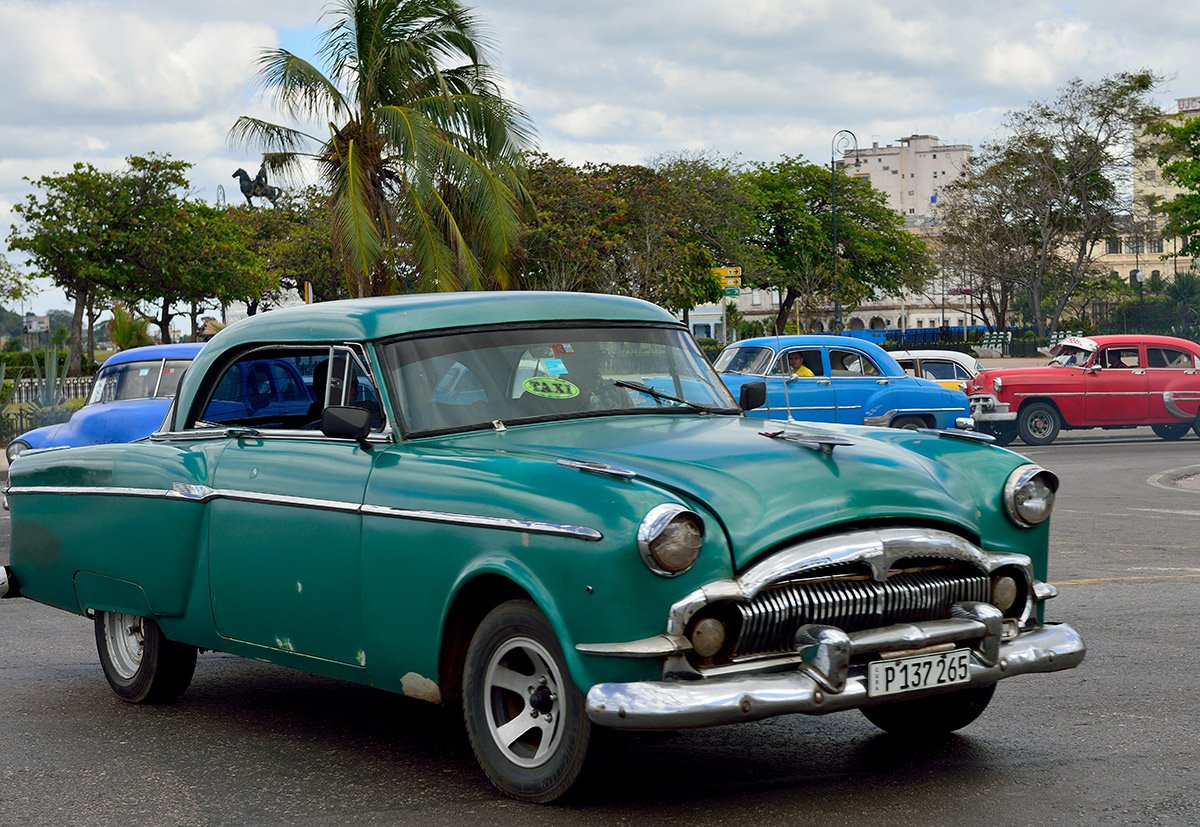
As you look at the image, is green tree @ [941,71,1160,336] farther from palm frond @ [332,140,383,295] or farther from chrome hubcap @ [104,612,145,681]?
chrome hubcap @ [104,612,145,681]

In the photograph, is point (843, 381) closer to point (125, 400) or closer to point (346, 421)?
point (125, 400)

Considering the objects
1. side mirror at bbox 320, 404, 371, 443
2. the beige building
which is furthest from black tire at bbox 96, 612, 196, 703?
the beige building

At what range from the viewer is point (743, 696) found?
15.2 ft

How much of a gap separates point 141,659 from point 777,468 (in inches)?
135

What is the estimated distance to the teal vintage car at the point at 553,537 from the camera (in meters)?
4.79

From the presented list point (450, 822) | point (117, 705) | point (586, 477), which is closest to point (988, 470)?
point (586, 477)

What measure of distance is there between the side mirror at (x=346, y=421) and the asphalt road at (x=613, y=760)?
3.93 ft

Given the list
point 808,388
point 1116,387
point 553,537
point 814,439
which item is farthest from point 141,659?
point 1116,387

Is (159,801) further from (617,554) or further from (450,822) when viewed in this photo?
(617,554)

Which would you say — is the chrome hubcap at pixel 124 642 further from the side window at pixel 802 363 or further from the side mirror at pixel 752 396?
the side window at pixel 802 363

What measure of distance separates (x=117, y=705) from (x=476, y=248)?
20747 millimetres

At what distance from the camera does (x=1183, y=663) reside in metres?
7.48

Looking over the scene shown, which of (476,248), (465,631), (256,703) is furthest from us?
(476,248)

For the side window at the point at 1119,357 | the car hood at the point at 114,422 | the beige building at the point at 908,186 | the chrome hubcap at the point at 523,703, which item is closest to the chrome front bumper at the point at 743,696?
the chrome hubcap at the point at 523,703
